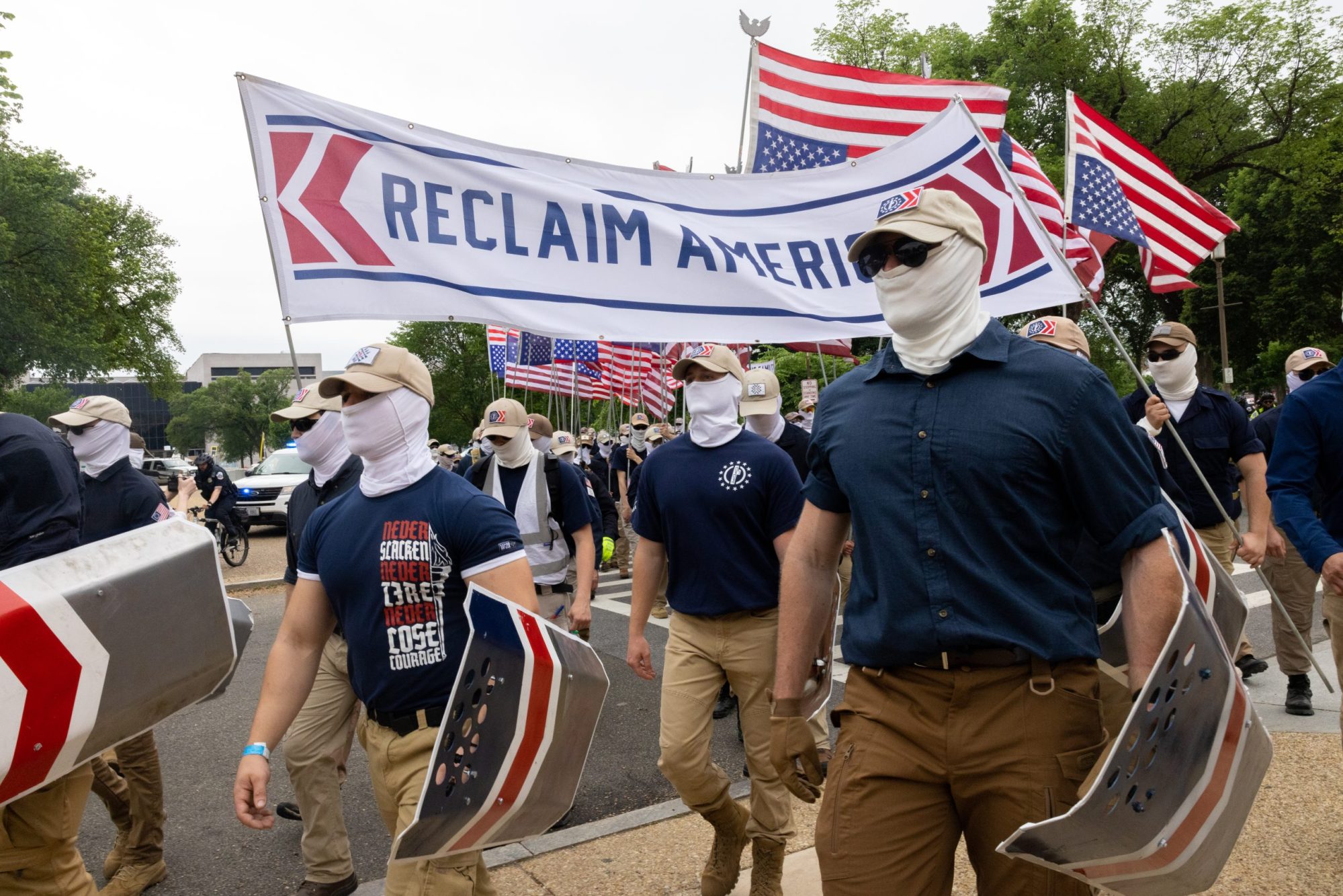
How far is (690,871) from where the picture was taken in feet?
13.9

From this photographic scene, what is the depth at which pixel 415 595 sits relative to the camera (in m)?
2.92

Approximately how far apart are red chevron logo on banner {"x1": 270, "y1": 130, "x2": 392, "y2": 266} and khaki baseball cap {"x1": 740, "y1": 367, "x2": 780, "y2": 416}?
11.2 feet

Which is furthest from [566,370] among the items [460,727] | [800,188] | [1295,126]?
[1295,126]

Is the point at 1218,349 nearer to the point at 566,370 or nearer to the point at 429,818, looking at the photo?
the point at 566,370

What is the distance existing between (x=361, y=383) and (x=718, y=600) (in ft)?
6.07

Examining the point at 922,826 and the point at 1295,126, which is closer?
the point at 922,826

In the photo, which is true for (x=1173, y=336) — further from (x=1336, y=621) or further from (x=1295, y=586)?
(x=1336, y=621)

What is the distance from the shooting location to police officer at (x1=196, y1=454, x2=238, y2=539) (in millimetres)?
16797

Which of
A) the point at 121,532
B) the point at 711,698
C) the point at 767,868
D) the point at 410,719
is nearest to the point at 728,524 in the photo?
the point at 711,698

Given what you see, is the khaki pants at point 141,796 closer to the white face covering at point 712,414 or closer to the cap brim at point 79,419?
the cap brim at point 79,419

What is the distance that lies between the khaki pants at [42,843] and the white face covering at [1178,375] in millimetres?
5711

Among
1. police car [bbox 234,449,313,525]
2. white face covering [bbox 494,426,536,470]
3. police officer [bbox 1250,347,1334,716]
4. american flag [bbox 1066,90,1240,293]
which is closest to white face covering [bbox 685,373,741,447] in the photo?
white face covering [bbox 494,426,536,470]

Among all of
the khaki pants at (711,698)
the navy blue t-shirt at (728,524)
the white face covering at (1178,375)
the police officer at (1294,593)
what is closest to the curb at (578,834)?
the khaki pants at (711,698)

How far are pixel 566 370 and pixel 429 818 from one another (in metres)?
19.5
